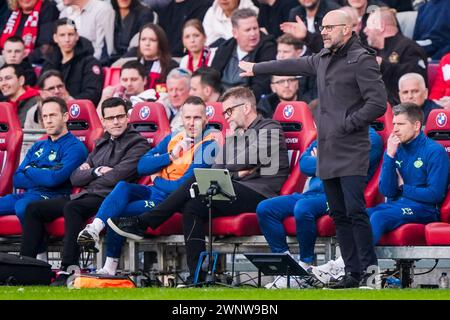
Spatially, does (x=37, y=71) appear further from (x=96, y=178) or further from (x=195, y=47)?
(x=96, y=178)

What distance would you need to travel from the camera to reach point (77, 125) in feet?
52.8

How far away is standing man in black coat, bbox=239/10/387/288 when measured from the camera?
12328 millimetres

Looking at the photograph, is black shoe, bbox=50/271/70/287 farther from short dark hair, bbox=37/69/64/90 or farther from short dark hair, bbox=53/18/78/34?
short dark hair, bbox=53/18/78/34

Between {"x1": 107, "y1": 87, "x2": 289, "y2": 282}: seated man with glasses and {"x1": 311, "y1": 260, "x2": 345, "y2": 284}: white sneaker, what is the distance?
4.42 ft

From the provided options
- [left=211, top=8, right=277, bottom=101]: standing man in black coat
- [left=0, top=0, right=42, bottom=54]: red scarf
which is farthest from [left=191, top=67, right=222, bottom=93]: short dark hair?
[left=0, top=0, right=42, bottom=54]: red scarf

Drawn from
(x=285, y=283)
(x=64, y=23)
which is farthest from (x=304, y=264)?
(x=64, y=23)

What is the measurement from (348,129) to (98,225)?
314 centimetres

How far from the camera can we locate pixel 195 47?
18.3 meters

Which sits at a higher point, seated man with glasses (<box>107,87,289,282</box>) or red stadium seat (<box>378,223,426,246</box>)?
seated man with glasses (<box>107,87,289,282</box>)

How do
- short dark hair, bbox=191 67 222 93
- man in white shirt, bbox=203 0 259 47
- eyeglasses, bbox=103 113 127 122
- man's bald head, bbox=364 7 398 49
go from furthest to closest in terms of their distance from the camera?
1. man in white shirt, bbox=203 0 259 47
2. man's bald head, bbox=364 7 398 49
3. short dark hair, bbox=191 67 222 93
4. eyeglasses, bbox=103 113 127 122

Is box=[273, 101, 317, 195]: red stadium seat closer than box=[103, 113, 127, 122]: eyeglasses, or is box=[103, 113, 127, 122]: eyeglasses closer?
box=[273, 101, 317, 195]: red stadium seat
